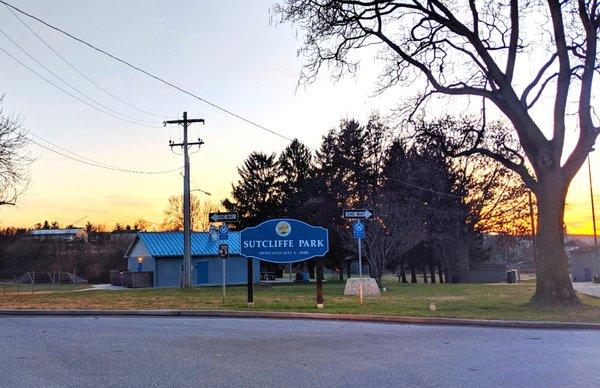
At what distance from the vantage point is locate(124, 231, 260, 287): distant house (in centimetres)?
4981

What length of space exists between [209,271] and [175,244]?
3.95 m

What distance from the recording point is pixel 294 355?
957 centimetres

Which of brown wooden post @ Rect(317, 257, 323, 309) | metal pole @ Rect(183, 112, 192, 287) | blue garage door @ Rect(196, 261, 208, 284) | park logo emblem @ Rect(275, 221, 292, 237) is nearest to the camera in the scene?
brown wooden post @ Rect(317, 257, 323, 309)

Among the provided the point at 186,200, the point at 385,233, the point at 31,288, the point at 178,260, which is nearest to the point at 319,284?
the point at 385,233

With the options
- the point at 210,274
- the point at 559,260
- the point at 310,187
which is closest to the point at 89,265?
the point at 210,274

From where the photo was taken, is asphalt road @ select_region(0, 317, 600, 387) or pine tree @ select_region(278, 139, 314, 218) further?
pine tree @ select_region(278, 139, 314, 218)

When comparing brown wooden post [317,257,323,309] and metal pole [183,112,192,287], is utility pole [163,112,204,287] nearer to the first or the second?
metal pole [183,112,192,287]

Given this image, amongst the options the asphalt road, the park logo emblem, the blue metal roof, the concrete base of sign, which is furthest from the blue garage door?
the asphalt road

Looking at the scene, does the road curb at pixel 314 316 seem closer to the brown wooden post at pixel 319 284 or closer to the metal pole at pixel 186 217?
the brown wooden post at pixel 319 284

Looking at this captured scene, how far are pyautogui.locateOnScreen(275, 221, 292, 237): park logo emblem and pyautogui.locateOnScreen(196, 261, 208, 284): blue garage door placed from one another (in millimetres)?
33055

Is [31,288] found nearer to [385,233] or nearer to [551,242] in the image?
[385,233]

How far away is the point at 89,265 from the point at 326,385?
67.5 m

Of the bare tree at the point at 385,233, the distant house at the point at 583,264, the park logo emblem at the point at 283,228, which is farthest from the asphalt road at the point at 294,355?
the distant house at the point at 583,264

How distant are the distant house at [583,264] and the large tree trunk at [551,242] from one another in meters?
35.7
